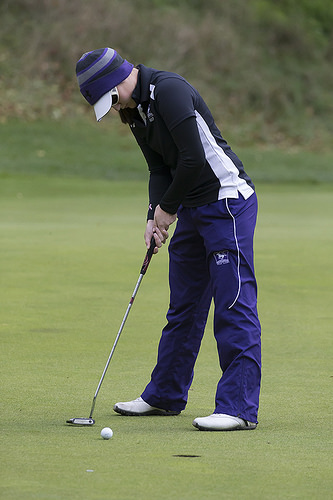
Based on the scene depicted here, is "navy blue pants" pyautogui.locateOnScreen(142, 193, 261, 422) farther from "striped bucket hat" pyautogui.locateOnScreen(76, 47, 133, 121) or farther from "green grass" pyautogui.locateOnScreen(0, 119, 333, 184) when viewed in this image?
"green grass" pyautogui.locateOnScreen(0, 119, 333, 184)

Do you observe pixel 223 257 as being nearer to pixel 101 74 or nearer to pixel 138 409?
pixel 138 409

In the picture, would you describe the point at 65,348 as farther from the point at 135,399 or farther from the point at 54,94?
the point at 54,94

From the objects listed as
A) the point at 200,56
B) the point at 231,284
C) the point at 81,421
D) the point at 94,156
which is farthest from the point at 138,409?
the point at 200,56

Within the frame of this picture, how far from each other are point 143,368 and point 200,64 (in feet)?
102

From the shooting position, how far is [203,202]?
14.4 feet

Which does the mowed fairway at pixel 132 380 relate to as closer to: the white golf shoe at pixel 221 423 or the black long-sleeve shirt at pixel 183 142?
the white golf shoe at pixel 221 423

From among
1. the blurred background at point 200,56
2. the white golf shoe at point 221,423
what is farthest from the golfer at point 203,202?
the blurred background at point 200,56

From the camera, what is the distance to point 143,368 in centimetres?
561

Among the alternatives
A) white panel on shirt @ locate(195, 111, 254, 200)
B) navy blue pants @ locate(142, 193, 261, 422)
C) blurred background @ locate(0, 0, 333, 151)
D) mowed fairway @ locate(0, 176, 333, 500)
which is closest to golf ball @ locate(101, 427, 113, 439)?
mowed fairway @ locate(0, 176, 333, 500)

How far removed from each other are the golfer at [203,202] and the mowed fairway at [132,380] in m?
0.21

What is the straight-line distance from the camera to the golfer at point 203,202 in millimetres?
4207

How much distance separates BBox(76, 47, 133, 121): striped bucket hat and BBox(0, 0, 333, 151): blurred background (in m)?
25.4

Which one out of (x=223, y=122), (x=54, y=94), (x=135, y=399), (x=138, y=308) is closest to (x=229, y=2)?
(x=223, y=122)

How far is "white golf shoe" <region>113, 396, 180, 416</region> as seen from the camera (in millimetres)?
4516
